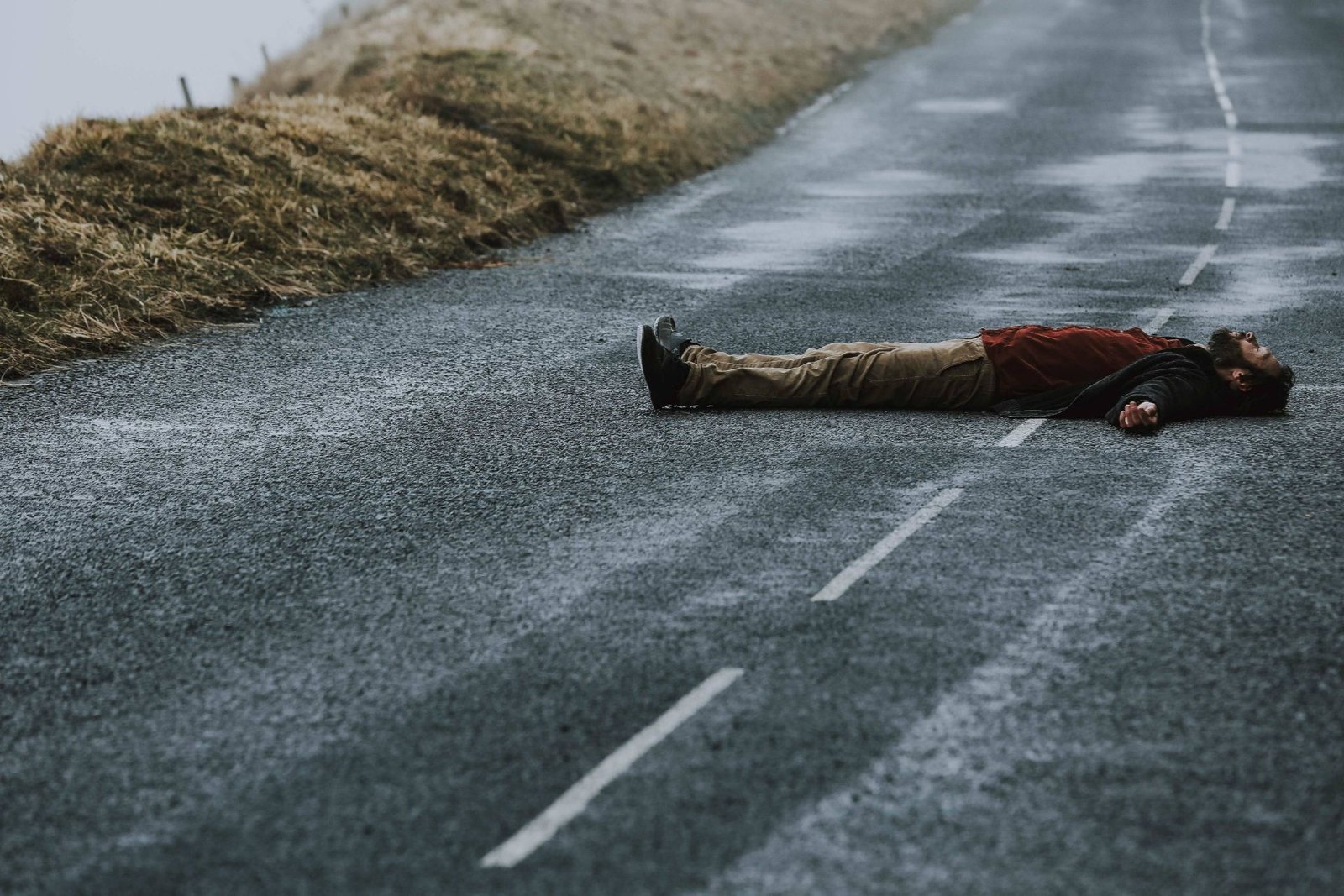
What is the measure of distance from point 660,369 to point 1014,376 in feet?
6.50

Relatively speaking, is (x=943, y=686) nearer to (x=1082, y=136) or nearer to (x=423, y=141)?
(x=423, y=141)

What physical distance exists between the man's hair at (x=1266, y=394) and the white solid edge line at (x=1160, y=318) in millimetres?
2310

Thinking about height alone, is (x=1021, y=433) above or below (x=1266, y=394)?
above

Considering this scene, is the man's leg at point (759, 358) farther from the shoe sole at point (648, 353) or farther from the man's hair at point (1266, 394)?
the man's hair at point (1266, 394)

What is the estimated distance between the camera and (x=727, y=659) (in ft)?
17.3

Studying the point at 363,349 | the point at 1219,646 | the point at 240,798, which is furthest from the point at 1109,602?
the point at 363,349

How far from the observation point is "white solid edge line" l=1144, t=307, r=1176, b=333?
34.6ft

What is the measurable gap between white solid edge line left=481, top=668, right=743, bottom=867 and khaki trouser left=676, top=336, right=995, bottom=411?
3.61 metres

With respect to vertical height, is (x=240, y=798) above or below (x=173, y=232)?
below

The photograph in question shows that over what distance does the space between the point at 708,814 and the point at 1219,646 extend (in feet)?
6.98

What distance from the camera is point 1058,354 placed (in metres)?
8.17

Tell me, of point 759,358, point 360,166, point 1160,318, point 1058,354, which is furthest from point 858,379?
point 360,166

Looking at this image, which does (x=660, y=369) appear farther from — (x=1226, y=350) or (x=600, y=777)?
(x=600, y=777)

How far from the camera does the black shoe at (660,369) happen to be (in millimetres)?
8469
